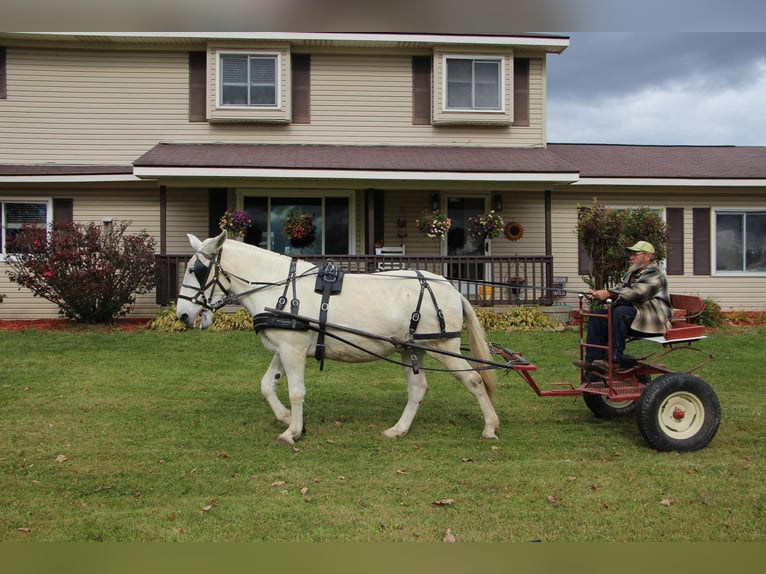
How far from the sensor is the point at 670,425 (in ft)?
20.6

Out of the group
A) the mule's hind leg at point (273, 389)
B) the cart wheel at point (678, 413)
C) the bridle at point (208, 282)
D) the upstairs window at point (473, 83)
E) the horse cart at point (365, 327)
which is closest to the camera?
the cart wheel at point (678, 413)

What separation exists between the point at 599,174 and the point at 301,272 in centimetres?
1237

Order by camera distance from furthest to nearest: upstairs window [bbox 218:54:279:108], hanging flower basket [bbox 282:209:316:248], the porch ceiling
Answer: upstairs window [bbox 218:54:279:108]
hanging flower basket [bbox 282:209:316:248]
the porch ceiling

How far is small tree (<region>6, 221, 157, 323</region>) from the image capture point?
45.4 ft

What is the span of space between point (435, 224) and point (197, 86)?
7.31 meters

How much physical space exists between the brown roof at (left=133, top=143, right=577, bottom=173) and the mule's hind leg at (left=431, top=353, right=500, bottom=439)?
8973mm

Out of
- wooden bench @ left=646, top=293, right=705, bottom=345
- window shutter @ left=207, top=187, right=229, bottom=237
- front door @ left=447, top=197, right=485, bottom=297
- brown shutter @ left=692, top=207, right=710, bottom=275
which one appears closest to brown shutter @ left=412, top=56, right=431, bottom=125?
front door @ left=447, top=197, right=485, bottom=297

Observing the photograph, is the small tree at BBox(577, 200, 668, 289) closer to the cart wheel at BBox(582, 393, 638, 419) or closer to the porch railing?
the porch railing

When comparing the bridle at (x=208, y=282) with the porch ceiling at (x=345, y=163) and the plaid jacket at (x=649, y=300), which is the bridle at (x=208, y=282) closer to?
the plaid jacket at (x=649, y=300)

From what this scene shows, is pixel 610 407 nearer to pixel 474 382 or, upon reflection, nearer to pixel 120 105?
pixel 474 382

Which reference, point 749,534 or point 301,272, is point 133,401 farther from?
point 749,534

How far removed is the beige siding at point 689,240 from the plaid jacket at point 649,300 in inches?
447

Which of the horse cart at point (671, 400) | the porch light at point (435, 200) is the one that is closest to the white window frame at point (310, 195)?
the porch light at point (435, 200)

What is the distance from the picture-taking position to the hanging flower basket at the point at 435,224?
15.8 meters
